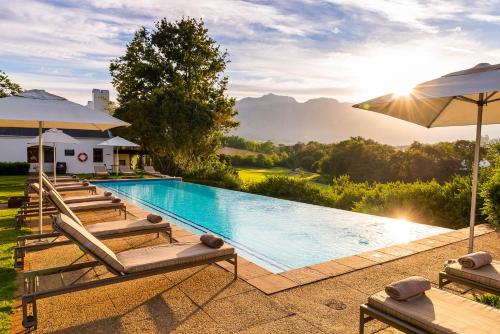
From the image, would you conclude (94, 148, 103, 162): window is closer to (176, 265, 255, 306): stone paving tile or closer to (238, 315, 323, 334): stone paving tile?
(176, 265, 255, 306): stone paving tile

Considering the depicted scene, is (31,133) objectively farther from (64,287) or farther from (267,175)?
(64,287)

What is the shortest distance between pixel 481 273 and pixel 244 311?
2500mm

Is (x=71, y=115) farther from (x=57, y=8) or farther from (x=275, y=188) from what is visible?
(x=275, y=188)

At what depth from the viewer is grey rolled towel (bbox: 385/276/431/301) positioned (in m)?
2.95

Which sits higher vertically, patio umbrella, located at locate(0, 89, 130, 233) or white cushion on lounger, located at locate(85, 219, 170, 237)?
patio umbrella, located at locate(0, 89, 130, 233)

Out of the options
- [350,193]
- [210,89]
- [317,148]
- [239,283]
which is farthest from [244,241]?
[317,148]

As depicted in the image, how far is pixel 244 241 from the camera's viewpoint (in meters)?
8.44

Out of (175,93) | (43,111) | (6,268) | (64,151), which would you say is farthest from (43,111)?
(64,151)

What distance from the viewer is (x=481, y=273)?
361 centimetres

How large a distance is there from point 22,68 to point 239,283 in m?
18.7

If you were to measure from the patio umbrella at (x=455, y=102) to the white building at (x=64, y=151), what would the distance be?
27467 mm

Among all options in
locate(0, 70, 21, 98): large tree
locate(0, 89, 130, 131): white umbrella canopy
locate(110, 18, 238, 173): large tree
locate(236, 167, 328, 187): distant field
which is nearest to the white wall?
locate(110, 18, 238, 173): large tree

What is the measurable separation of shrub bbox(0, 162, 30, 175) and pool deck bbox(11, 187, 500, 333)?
950 inches

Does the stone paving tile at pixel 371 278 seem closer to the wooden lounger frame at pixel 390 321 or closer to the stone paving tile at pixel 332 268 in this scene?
the stone paving tile at pixel 332 268
